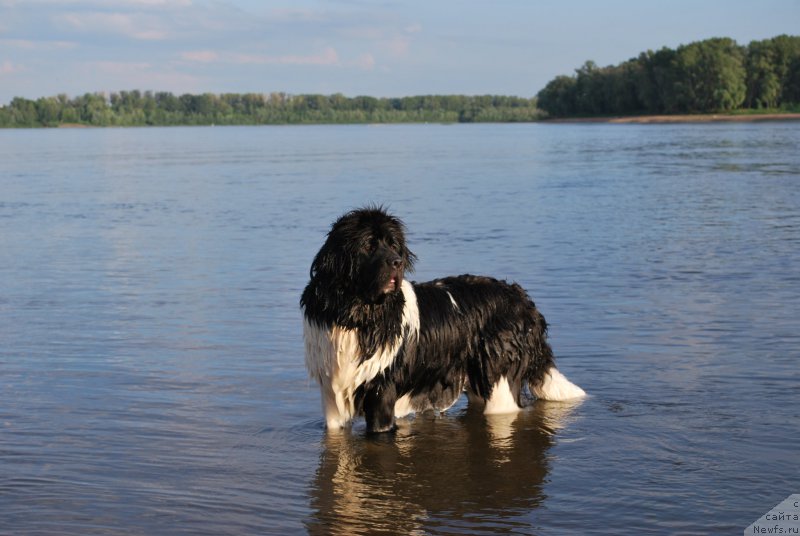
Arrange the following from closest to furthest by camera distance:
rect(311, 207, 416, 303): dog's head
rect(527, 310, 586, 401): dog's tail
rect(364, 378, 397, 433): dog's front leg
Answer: rect(311, 207, 416, 303): dog's head → rect(364, 378, 397, 433): dog's front leg → rect(527, 310, 586, 401): dog's tail

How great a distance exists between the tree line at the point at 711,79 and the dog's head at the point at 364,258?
135 m

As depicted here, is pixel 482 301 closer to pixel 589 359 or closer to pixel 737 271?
pixel 589 359

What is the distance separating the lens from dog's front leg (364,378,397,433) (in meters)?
7.41

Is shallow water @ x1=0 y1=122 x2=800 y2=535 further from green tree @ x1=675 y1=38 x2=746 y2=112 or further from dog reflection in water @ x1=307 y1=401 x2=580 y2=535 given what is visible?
green tree @ x1=675 y1=38 x2=746 y2=112

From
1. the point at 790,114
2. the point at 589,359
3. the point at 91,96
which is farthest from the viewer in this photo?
the point at 91,96

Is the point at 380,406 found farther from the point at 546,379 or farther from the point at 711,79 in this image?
the point at 711,79

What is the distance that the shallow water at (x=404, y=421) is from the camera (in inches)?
243

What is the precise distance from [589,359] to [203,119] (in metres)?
192

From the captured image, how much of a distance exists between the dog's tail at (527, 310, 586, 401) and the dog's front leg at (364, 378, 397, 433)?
132cm

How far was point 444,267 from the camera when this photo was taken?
15742mm

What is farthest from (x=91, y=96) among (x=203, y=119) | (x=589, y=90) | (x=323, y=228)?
(x=323, y=228)

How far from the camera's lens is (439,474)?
6805 mm

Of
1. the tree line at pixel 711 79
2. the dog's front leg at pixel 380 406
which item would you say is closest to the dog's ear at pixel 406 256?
the dog's front leg at pixel 380 406

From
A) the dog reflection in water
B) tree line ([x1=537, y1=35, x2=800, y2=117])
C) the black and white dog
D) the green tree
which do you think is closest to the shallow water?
the dog reflection in water
